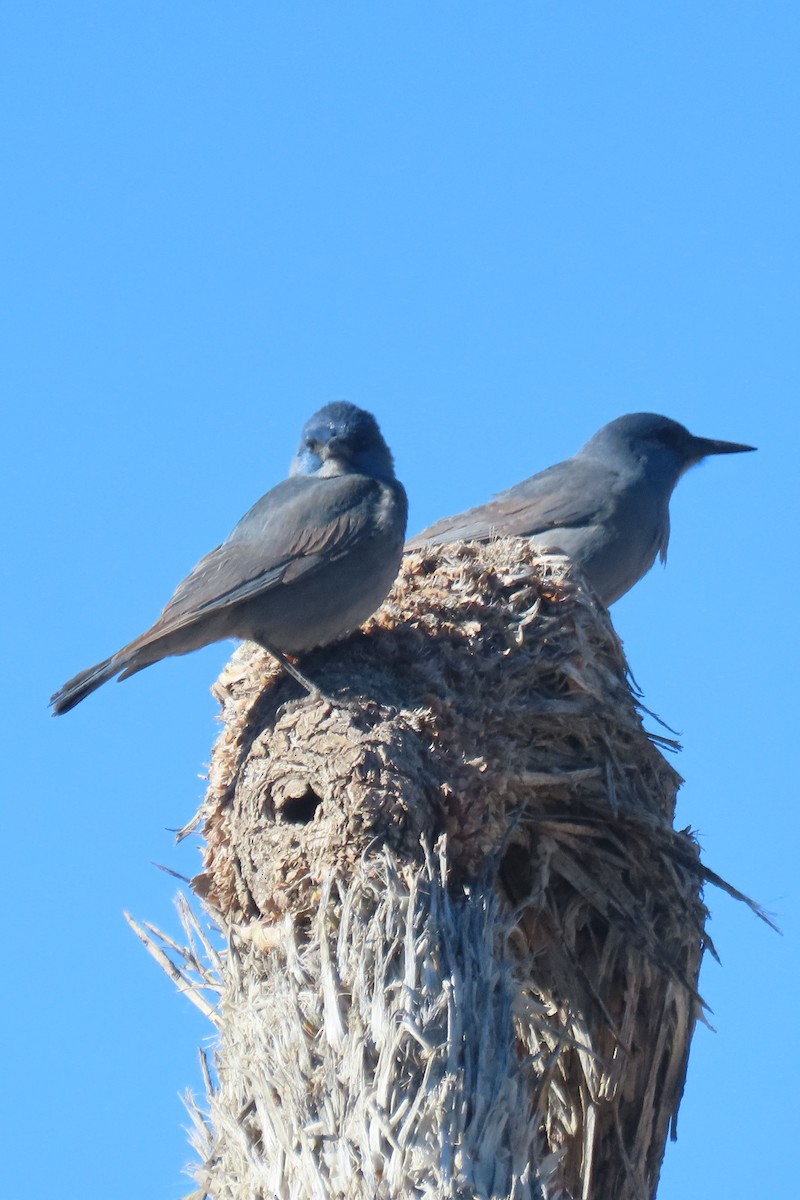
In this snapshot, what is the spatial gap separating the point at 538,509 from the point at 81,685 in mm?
3759

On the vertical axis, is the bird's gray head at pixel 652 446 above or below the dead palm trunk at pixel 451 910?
above

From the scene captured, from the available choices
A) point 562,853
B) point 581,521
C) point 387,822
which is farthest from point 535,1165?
point 581,521

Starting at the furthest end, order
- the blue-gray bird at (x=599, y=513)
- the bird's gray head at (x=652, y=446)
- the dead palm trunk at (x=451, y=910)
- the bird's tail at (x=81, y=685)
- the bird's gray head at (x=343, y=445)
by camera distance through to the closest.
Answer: the bird's gray head at (x=652, y=446), the blue-gray bird at (x=599, y=513), the bird's gray head at (x=343, y=445), the bird's tail at (x=81, y=685), the dead palm trunk at (x=451, y=910)

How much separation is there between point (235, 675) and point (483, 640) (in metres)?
1.28

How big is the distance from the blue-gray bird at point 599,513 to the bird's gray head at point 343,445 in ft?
3.59

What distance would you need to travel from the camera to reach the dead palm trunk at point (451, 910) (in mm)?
6738

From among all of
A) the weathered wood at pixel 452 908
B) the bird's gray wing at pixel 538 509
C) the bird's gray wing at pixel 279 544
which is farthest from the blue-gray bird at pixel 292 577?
the bird's gray wing at pixel 538 509

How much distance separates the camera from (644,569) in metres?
11.4

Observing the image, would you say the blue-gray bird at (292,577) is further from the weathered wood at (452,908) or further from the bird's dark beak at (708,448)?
the bird's dark beak at (708,448)

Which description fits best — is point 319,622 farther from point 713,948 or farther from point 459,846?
point 713,948

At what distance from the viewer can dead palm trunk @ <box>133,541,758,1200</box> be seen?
674 centimetres

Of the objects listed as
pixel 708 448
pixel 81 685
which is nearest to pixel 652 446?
pixel 708 448

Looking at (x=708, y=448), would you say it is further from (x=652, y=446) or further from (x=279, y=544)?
(x=279, y=544)

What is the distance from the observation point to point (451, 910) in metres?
7.57
